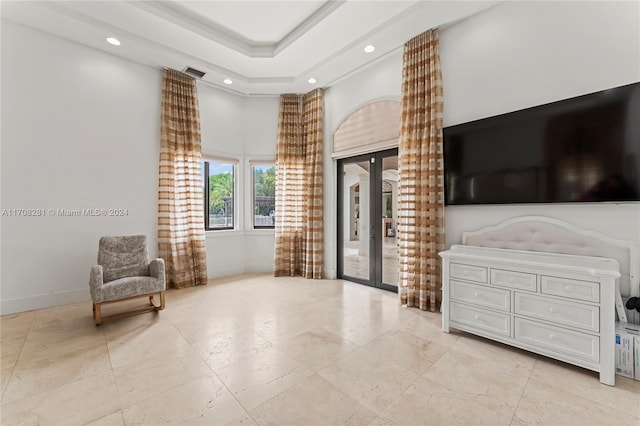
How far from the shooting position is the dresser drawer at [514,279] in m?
2.32

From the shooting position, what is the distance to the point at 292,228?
527 cm

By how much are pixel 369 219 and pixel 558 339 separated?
107 inches

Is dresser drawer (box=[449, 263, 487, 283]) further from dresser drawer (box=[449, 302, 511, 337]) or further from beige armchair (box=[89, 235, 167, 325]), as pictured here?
beige armchair (box=[89, 235, 167, 325])

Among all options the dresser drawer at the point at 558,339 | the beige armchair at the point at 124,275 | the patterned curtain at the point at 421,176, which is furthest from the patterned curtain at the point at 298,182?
the dresser drawer at the point at 558,339

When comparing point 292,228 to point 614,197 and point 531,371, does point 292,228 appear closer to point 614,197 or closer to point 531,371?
point 531,371

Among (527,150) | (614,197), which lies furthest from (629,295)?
(527,150)

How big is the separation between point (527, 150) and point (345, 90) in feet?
9.96

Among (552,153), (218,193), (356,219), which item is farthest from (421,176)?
(218,193)

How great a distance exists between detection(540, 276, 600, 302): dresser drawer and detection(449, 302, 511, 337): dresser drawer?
0.43 meters

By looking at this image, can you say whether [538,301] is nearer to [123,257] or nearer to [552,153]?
[552,153]

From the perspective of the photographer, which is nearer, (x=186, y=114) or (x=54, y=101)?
(x=54, y=101)

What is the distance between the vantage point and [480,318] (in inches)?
103

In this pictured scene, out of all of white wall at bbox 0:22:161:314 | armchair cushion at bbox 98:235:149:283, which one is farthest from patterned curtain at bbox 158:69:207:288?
armchair cushion at bbox 98:235:149:283

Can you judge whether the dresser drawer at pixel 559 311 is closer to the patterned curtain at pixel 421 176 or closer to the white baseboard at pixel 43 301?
the patterned curtain at pixel 421 176
